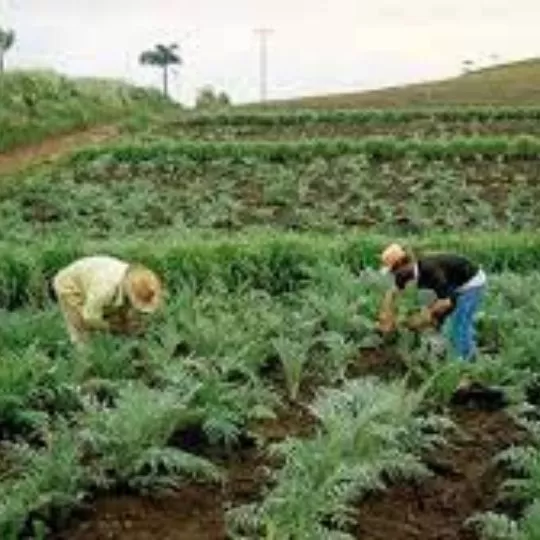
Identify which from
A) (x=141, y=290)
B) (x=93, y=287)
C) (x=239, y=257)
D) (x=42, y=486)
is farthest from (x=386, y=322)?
(x=239, y=257)

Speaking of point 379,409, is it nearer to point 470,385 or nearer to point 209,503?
point 209,503

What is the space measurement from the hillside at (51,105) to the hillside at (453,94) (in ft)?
21.8

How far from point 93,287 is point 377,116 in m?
34.4

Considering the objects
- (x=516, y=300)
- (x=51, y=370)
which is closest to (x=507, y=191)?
(x=516, y=300)

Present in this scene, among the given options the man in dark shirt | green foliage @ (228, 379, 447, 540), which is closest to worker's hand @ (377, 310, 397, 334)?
the man in dark shirt

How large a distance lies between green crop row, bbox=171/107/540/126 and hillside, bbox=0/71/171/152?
12.6 ft

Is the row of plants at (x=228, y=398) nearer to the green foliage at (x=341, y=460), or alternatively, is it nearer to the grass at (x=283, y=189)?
the green foliage at (x=341, y=460)

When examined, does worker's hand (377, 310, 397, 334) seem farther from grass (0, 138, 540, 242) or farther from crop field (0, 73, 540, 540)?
grass (0, 138, 540, 242)

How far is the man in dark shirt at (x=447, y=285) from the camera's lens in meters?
12.1

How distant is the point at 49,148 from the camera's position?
40781 mm

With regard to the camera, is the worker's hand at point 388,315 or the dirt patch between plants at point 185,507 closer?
the dirt patch between plants at point 185,507

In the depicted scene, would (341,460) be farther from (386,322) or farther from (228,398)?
(386,322)

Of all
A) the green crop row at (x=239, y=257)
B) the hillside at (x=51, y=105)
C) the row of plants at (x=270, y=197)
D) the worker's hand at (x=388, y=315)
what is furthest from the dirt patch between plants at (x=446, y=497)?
the hillside at (x=51, y=105)

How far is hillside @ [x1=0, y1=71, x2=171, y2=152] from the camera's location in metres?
42.4
